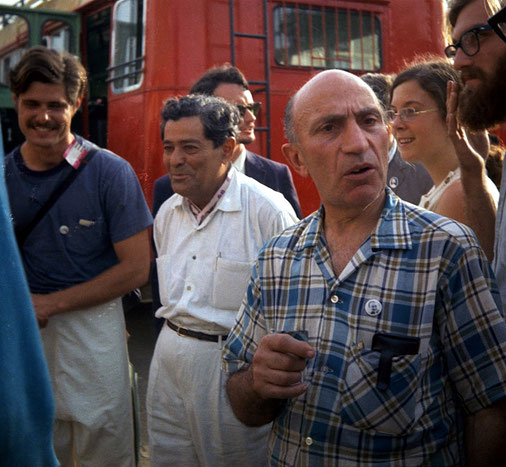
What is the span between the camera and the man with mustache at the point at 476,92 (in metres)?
2.15

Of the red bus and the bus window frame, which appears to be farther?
the bus window frame

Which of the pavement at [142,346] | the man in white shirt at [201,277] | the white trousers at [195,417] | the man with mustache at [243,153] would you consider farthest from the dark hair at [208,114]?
the pavement at [142,346]

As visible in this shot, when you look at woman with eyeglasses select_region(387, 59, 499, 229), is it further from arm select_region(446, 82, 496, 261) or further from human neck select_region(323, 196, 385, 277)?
human neck select_region(323, 196, 385, 277)

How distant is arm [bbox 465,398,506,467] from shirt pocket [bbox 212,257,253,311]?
4.28 ft

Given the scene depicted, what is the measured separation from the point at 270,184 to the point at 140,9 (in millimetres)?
3309

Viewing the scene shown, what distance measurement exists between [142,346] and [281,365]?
16.7ft

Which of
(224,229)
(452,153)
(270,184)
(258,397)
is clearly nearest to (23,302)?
(258,397)

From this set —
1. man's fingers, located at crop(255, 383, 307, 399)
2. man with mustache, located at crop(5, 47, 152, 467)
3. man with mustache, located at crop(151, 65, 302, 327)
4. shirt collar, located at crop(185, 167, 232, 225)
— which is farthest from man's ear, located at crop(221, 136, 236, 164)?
man's fingers, located at crop(255, 383, 307, 399)

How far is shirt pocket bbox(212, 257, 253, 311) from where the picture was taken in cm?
269

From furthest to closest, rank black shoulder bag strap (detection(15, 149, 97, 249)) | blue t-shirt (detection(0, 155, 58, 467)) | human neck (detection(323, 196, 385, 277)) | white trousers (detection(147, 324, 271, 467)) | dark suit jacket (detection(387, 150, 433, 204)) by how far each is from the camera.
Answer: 1. dark suit jacket (detection(387, 150, 433, 204))
2. black shoulder bag strap (detection(15, 149, 97, 249))
3. white trousers (detection(147, 324, 271, 467))
4. human neck (detection(323, 196, 385, 277))
5. blue t-shirt (detection(0, 155, 58, 467))

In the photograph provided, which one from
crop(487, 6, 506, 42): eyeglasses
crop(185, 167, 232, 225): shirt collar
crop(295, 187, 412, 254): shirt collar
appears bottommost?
crop(295, 187, 412, 254): shirt collar

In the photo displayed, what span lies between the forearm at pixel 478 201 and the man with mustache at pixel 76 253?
4.75 feet

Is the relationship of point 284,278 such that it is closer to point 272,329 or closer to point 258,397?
point 272,329

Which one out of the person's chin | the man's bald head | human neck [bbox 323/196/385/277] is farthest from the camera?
the person's chin
